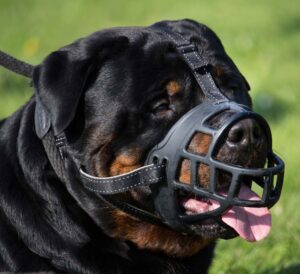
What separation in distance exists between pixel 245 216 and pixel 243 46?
6.36 metres

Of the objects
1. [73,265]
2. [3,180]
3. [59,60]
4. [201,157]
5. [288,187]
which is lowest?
[288,187]

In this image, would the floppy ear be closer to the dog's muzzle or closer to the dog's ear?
the dog's ear

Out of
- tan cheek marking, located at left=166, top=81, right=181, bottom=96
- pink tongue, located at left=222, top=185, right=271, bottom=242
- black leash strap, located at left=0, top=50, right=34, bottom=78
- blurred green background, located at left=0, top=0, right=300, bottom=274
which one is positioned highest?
tan cheek marking, located at left=166, top=81, right=181, bottom=96

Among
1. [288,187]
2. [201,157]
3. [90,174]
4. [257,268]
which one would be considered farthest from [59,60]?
[288,187]

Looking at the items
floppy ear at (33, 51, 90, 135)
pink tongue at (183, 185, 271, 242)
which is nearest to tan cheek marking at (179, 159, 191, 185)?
pink tongue at (183, 185, 271, 242)

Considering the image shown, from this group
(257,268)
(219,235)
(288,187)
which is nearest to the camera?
(219,235)

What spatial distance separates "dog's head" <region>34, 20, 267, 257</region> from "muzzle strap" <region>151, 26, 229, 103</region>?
27 mm

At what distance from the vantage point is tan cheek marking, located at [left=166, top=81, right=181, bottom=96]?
2.81m

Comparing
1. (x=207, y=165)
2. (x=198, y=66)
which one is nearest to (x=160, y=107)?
(x=198, y=66)

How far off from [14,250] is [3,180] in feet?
0.92

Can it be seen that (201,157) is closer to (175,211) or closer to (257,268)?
(175,211)

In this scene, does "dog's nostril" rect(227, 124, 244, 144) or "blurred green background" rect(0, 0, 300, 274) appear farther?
"blurred green background" rect(0, 0, 300, 274)

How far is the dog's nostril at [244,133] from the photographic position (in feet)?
8.54

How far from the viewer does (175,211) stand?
8.96 feet
